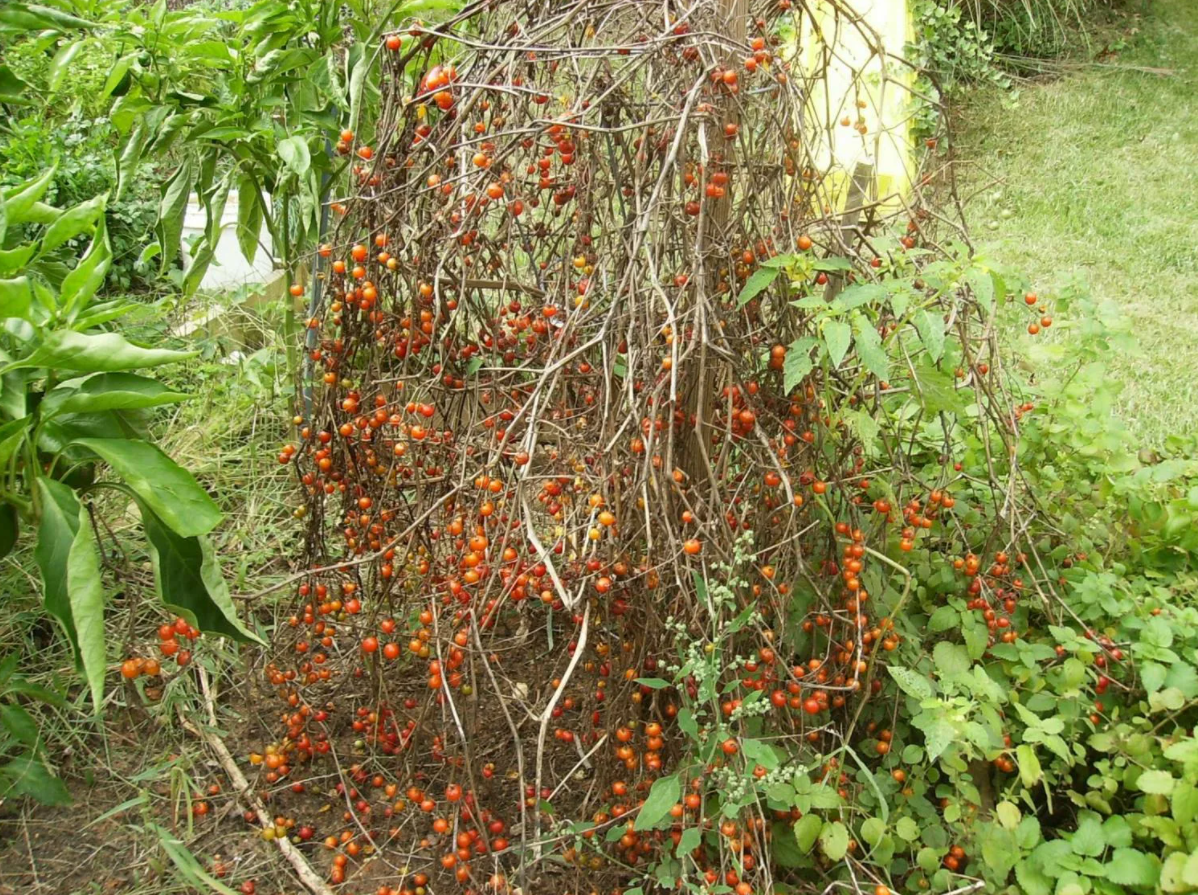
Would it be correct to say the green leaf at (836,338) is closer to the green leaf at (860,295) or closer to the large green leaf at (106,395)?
the green leaf at (860,295)

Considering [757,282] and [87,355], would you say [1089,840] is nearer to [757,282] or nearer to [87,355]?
[757,282]

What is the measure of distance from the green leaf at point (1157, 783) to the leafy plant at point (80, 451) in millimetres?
1647

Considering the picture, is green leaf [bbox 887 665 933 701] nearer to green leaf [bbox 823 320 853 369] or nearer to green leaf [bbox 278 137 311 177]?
green leaf [bbox 823 320 853 369]

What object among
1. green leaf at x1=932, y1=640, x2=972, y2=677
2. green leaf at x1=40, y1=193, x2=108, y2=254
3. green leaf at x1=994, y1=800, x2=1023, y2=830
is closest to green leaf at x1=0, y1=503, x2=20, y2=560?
green leaf at x1=40, y1=193, x2=108, y2=254

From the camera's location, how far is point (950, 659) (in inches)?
81.4

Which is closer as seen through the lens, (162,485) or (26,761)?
(162,485)

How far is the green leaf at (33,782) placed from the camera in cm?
214

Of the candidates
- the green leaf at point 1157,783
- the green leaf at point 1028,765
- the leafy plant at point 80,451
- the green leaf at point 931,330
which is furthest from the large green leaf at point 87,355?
the green leaf at point 1157,783

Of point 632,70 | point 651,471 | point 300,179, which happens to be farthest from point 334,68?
point 651,471

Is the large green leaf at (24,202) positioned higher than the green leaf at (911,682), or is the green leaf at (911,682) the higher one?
the large green leaf at (24,202)

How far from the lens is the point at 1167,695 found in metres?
1.98

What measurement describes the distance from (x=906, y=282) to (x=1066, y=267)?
10.6 feet

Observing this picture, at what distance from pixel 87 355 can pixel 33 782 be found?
1.00 metres

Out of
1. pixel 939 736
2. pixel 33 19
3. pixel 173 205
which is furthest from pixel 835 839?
pixel 33 19
